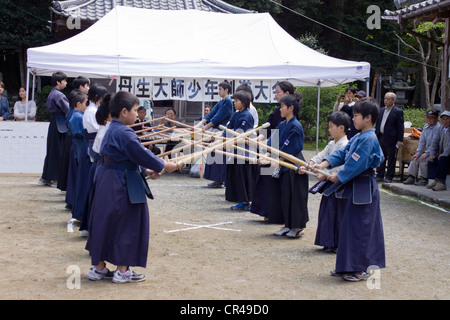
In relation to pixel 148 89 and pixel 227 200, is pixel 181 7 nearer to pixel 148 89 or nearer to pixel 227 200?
pixel 148 89

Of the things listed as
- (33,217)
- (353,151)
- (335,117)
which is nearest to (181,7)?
(33,217)

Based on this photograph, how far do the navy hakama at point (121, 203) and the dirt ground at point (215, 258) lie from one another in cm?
29

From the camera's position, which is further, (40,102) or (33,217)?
(40,102)

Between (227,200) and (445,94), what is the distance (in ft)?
18.6

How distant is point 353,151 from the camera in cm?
520

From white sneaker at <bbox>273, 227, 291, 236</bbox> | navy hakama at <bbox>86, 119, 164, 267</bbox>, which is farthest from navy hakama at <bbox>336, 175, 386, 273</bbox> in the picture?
white sneaker at <bbox>273, 227, 291, 236</bbox>

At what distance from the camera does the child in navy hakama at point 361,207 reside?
16.8 ft

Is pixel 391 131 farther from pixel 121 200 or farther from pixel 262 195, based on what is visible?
pixel 121 200

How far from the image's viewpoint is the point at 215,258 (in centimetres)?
596

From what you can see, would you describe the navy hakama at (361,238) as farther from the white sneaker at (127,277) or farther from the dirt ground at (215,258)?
the white sneaker at (127,277)

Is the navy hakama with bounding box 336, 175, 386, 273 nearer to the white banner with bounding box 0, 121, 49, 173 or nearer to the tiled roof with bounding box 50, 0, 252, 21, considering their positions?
the white banner with bounding box 0, 121, 49, 173

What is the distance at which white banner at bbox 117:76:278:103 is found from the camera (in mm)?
11969

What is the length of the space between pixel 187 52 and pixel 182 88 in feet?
2.51

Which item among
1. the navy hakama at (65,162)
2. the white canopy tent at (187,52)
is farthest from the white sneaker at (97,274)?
the white canopy tent at (187,52)
